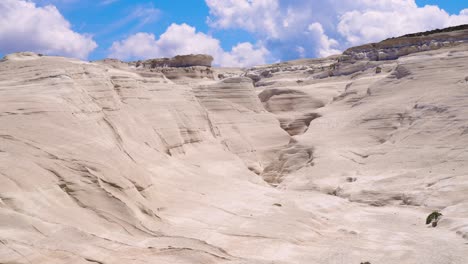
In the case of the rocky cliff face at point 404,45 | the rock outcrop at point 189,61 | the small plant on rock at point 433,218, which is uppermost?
the rocky cliff face at point 404,45

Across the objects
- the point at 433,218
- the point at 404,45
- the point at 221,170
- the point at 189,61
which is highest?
the point at 404,45

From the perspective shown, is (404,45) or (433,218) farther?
(404,45)

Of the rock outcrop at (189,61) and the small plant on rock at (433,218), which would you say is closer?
the small plant on rock at (433,218)

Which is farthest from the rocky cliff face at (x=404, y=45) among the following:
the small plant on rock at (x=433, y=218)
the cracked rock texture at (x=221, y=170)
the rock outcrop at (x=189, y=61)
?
the small plant on rock at (x=433, y=218)

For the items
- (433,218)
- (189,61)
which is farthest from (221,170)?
(189,61)

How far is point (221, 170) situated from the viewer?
21.9 meters

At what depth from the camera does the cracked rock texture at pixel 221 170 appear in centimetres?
1059

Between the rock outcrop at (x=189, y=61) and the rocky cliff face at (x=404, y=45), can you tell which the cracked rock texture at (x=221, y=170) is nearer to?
the rocky cliff face at (x=404, y=45)

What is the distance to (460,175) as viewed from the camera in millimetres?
17906

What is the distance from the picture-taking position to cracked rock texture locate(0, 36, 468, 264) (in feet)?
34.8

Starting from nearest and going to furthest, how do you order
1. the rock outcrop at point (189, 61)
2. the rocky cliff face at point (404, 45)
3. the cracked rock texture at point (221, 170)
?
the cracked rock texture at point (221, 170), the rocky cliff face at point (404, 45), the rock outcrop at point (189, 61)

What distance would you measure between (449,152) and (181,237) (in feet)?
43.9

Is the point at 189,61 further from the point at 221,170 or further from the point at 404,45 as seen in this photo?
the point at 221,170

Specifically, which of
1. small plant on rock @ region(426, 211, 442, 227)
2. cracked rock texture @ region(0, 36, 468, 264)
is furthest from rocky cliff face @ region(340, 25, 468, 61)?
small plant on rock @ region(426, 211, 442, 227)
